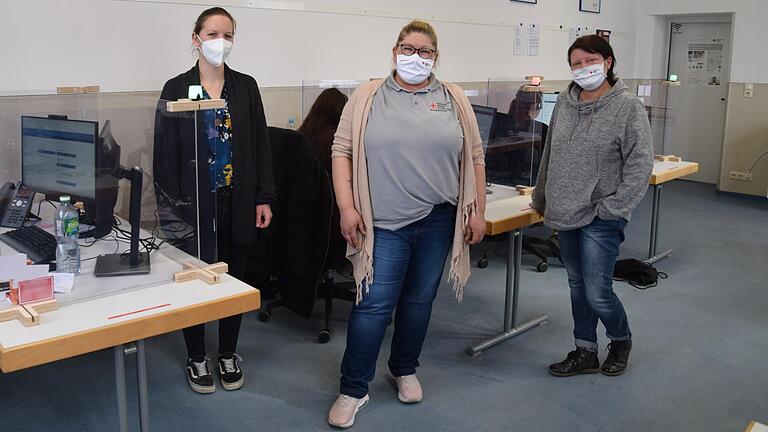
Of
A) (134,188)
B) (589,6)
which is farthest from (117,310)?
(589,6)

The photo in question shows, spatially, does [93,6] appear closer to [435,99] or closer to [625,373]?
[435,99]

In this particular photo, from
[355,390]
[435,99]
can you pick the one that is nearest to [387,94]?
[435,99]

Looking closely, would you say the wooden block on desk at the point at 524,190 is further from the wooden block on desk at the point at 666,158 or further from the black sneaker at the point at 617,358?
the wooden block on desk at the point at 666,158

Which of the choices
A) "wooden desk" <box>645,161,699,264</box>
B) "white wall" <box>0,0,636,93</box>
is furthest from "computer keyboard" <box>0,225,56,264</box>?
"wooden desk" <box>645,161,699,264</box>

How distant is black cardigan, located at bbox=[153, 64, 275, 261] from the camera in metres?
1.97

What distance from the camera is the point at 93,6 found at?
3119 millimetres

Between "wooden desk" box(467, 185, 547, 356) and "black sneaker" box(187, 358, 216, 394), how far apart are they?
1083mm

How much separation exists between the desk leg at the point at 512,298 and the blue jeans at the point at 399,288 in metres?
0.71

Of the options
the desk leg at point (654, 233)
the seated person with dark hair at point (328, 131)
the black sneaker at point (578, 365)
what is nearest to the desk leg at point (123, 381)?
the seated person with dark hair at point (328, 131)

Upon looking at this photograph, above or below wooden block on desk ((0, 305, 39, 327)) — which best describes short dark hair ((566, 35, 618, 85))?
above

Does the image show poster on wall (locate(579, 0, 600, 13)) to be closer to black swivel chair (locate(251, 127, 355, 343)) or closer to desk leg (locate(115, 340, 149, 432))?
black swivel chair (locate(251, 127, 355, 343))

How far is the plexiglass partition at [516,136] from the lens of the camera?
140 inches

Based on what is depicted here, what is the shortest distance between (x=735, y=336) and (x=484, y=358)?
1.22 m

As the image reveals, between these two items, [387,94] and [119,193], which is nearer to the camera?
[119,193]
